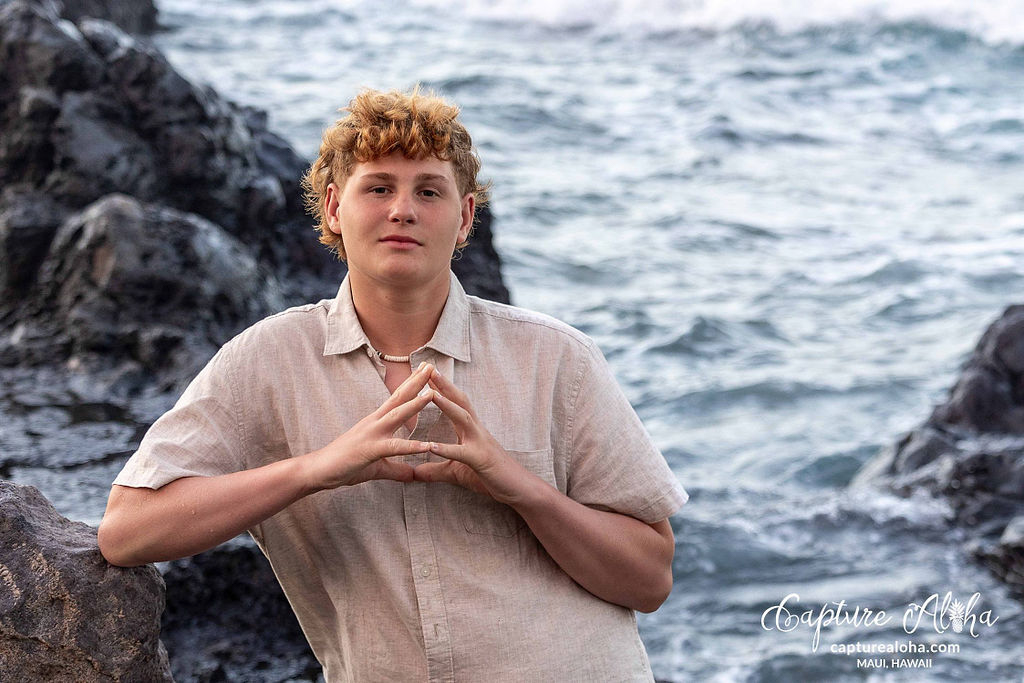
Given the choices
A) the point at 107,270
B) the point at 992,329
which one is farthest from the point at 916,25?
the point at 107,270

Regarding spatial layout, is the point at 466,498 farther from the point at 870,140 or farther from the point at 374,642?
the point at 870,140

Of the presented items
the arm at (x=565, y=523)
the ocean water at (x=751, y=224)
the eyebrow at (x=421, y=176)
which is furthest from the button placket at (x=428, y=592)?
the ocean water at (x=751, y=224)

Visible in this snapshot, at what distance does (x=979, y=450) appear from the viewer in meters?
5.57

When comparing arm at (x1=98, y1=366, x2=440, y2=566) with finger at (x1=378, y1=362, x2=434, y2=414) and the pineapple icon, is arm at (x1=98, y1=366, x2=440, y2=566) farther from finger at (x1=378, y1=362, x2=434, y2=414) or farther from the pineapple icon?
the pineapple icon

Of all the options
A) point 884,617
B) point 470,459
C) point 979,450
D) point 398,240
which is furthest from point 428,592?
point 979,450

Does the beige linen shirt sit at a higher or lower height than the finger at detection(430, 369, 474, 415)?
lower

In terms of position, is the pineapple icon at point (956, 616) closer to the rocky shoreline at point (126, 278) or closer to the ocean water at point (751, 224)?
Answer: the ocean water at point (751, 224)

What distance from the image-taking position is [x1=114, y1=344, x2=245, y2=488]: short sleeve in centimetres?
228

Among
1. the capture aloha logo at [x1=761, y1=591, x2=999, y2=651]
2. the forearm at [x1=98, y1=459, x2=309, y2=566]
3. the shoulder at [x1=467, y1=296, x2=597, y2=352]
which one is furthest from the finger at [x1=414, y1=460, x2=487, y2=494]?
the capture aloha logo at [x1=761, y1=591, x2=999, y2=651]

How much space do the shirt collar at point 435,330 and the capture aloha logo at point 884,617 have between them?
2691mm

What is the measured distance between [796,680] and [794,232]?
6.34 metres

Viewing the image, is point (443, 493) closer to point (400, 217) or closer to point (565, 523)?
point (565, 523)

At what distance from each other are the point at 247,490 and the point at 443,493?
0.39 meters

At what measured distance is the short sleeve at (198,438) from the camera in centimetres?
228
